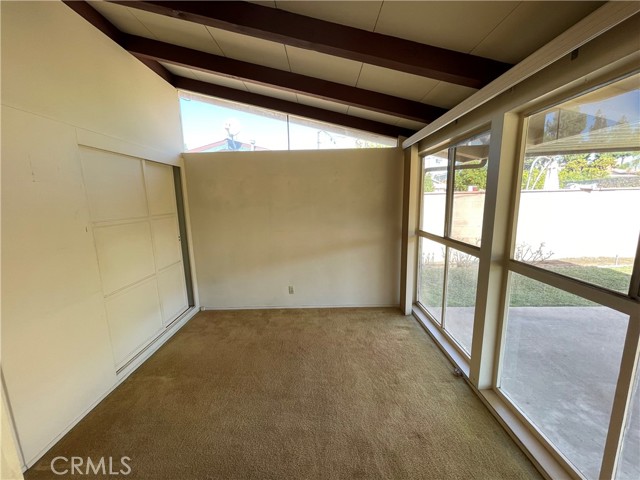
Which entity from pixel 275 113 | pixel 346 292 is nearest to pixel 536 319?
pixel 346 292

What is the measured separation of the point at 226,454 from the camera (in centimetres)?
160

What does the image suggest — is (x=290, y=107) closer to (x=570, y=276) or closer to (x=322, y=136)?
(x=322, y=136)

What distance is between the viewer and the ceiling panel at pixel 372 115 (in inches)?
118

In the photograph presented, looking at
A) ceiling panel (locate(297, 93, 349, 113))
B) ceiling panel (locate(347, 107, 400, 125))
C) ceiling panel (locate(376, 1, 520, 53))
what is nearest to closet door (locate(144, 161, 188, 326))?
ceiling panel (locate(297, 93, 349, 113))

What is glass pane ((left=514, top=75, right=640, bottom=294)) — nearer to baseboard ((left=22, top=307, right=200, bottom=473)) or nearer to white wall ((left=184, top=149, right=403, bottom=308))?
white wall ((left=184, top=149, right=403, bottom=308))

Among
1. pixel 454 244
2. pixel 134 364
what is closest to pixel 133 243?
pixel 134 364

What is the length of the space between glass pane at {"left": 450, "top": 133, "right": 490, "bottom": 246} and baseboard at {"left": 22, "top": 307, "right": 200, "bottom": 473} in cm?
334

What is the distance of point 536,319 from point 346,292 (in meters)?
2.29

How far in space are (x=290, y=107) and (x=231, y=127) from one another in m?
0.85

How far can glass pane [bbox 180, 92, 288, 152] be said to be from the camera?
3.40 meters

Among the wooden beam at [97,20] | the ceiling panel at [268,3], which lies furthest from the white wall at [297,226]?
the ceiling panel at [268,3]

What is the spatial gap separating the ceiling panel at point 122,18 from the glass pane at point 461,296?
3489 mm

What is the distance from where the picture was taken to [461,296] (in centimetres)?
248

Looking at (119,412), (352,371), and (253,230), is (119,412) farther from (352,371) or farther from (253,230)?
(253,230)
